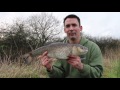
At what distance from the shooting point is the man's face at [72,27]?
3382 mm

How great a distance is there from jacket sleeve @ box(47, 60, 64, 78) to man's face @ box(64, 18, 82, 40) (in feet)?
1.21

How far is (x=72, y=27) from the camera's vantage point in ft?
11.1

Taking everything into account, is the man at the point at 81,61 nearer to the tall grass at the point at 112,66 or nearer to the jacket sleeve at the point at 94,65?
the jacket sleeve at the point at 94,65

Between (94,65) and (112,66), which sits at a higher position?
(94,65)

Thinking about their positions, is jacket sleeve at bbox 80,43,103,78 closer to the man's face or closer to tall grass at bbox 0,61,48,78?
the man's face

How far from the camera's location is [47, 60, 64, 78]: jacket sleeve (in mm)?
3412

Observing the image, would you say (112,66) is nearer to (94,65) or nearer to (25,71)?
(25,71)

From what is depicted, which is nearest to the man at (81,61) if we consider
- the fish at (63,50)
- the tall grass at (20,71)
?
the fish at (63,50)

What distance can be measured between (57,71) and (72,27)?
20.9 inches

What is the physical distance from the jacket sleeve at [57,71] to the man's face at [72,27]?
368mm

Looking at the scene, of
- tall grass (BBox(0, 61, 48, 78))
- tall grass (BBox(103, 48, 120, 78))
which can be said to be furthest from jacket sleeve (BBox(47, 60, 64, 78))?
tall grass (BBox(0, 61, 48, 78))

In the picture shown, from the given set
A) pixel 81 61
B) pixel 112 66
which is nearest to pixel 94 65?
pixel 81 61

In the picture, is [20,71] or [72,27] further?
[20,71]
